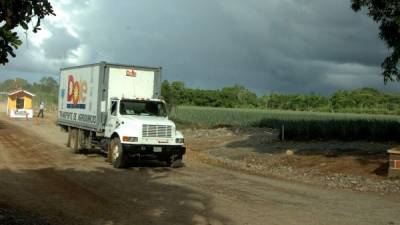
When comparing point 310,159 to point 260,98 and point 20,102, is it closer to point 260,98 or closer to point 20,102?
point 20,102

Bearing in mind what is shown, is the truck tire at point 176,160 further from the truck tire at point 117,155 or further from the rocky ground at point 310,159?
the rocky ground at point 310,159

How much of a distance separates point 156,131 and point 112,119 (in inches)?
80.3

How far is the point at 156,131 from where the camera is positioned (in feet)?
61.9

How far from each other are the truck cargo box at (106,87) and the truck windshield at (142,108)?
1.24 ft

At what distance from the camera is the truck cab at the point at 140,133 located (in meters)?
18.6

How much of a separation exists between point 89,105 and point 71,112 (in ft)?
9.33

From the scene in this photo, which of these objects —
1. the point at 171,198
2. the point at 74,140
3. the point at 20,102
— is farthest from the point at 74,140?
the point at 20,102

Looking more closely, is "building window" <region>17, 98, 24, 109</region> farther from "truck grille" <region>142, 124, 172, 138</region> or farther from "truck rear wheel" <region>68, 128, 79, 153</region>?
"truck grille" <region>142, 124, 172, 138</region>

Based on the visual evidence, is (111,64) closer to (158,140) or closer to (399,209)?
(158,140)

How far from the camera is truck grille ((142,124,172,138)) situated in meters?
18.7

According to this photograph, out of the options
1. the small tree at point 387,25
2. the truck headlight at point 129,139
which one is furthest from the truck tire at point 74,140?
the small tree at point 387,25

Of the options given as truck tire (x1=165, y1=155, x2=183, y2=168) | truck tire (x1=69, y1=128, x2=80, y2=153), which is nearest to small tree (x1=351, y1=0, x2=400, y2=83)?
truck tire (x1=165, y1=155, x2=183, y2=168)

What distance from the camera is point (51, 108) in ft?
278

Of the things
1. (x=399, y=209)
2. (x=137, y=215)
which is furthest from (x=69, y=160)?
(x=399, y=209)
